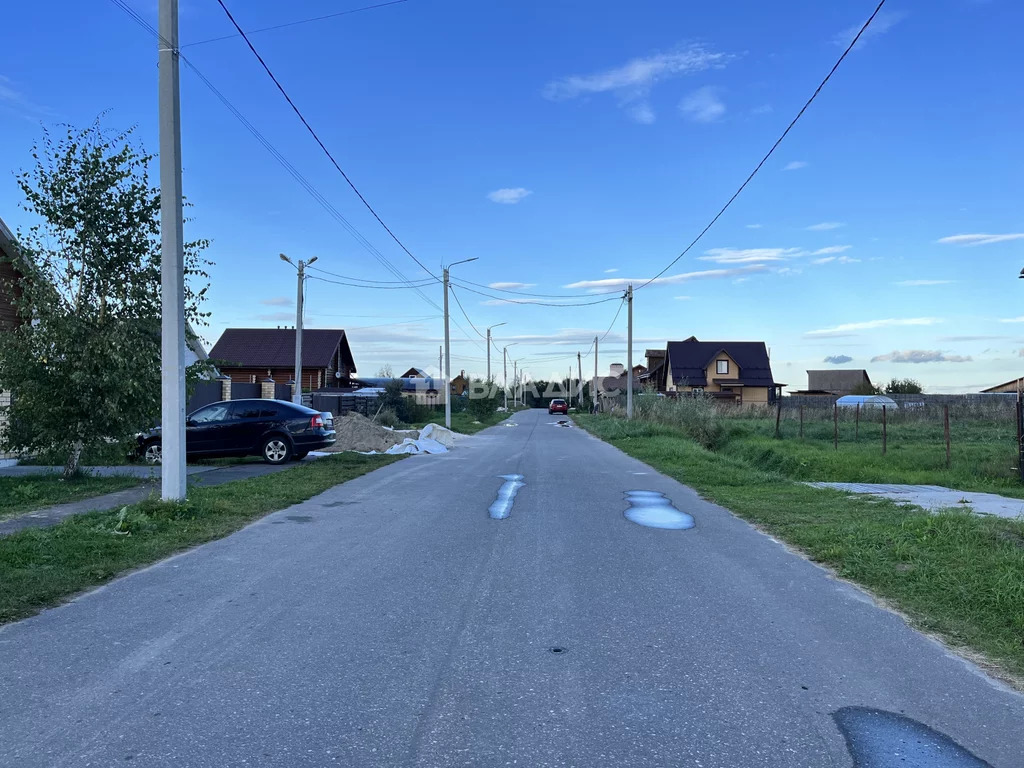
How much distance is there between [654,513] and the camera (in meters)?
10.7

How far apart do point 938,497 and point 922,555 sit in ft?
19.7

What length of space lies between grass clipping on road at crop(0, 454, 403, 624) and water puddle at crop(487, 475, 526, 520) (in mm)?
2907

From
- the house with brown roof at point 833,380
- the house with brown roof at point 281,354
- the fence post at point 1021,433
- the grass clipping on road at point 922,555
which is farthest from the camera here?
the house with brown roof at point 833,380

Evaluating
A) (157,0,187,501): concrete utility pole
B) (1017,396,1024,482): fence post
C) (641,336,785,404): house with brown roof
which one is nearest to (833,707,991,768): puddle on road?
(157,0,187,501): concrete utility pole

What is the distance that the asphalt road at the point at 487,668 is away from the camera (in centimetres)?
356

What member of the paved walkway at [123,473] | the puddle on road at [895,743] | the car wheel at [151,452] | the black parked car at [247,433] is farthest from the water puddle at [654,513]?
the car wheel at [151,452]

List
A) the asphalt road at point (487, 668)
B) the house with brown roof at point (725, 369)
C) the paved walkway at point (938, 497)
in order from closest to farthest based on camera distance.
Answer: the asphalt road at point (487, 668) → the paved walkway at point (938, 497) → the house with brown roof at point (725, 369)

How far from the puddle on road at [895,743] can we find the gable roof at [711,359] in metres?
69.4

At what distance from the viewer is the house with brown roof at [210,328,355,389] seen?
54344 millimetres

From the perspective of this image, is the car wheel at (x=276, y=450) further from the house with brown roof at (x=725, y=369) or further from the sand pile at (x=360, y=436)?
the house with brown roof at (x=725, y=369)

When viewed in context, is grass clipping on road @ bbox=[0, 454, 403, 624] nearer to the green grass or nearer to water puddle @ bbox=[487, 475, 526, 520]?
the green grass

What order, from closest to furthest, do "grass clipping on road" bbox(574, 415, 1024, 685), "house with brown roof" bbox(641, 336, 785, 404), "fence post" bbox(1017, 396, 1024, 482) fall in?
"grass clipping on road" bbox(574, 415, 1024, 685), "fence post" bbox(1017, 396, 1024, 482), "house with brown roof" bbox(641, 336, 785, 404)

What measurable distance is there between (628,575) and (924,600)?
232cm

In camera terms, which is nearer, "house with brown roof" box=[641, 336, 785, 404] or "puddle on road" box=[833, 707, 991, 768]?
"puddle on road" box=[833, 707, 991, 768]
